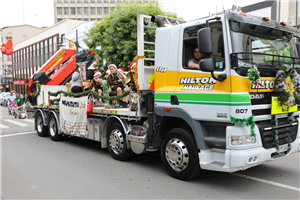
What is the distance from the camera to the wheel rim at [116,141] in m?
6.34

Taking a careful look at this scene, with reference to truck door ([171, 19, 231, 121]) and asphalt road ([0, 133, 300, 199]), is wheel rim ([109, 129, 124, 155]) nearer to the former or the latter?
asphalt road ([0, 133, 300, 199])

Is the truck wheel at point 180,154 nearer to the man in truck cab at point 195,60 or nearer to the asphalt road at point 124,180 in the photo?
the asphalt road at point 124,180

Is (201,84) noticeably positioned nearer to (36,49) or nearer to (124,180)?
(124,180)

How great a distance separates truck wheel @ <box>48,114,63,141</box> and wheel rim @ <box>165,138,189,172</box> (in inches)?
208

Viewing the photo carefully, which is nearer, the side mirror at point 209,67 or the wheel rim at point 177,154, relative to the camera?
the side mirror at point 209,67

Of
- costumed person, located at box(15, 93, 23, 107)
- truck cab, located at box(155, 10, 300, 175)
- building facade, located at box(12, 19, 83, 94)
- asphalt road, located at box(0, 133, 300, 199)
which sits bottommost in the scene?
asphalt road, located at box(0, 133, 300, 199)

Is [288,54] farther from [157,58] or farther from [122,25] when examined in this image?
[122,25]

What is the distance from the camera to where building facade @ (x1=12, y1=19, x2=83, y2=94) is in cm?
4058

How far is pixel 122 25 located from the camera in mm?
15516

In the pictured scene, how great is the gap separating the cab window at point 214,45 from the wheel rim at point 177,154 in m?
1.36

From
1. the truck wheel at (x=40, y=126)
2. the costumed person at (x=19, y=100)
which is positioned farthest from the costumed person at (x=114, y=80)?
the costumed person at (x=19, y=100)

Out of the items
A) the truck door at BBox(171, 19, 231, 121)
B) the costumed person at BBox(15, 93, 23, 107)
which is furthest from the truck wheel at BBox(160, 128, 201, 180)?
the costumed person at BBox(15, 93, 23, 107)

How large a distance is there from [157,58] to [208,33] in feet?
4.80

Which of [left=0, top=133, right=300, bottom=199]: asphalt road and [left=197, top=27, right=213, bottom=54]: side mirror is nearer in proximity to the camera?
[left=197, top=27, right=213, bottom=54]: side mirror
